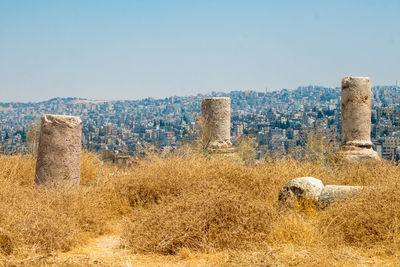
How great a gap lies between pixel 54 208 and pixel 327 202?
14.3ft

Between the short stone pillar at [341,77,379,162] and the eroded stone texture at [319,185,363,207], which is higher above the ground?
the short stone pillar at [341,77,379,162]

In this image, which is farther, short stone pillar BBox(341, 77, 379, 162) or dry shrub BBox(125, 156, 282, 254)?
short stone pillar BBox(341, 77, 379, 162)

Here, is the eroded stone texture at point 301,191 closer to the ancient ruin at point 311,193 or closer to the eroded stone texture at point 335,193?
Answer: the ancient ruin at point 311,193

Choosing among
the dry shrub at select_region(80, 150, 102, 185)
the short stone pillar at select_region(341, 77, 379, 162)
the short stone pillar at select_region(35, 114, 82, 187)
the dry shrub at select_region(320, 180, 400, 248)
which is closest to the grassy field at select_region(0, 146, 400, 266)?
the dry shrub at select_region(320, 180, 400, 248)

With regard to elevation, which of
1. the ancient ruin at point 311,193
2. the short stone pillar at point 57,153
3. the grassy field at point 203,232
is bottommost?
the grassy field at point 203,232

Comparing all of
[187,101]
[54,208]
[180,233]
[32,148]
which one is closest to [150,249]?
[180,233]

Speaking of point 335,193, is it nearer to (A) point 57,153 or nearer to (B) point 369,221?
(B) point 369,221

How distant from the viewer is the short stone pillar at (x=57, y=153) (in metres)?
8.83

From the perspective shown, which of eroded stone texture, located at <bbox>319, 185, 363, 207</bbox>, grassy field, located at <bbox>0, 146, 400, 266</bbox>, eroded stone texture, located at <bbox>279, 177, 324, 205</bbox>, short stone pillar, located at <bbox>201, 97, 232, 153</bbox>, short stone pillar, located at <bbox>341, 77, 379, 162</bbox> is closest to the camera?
grassy field, located at <bbox>0, 146, 400, 266</bbox>

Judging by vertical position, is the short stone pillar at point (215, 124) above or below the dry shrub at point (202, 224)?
above

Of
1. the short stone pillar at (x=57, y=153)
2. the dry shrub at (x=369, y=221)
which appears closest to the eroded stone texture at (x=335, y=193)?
the dry shrub at (x=369, y=221)

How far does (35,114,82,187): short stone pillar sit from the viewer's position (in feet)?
29.0

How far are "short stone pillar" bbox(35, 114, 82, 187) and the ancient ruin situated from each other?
12.8ft

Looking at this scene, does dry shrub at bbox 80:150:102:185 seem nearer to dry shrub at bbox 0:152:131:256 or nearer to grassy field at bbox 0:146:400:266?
dry shrub at bbox 0:152:131:256
